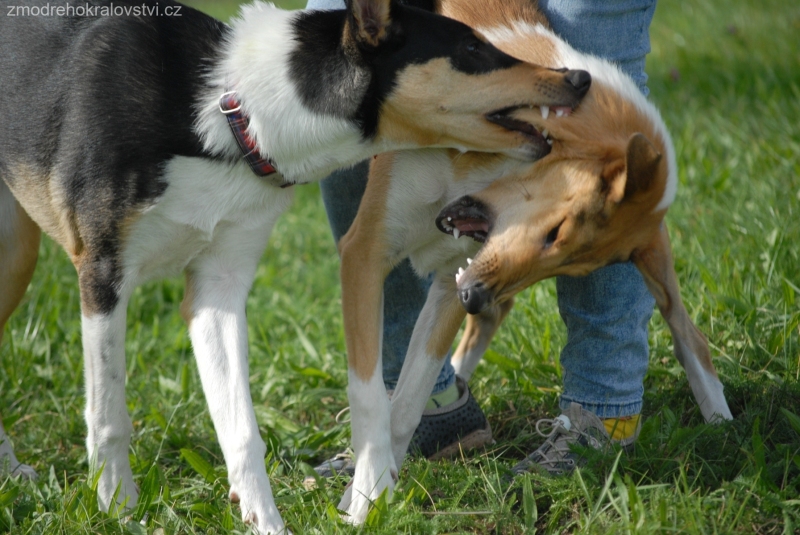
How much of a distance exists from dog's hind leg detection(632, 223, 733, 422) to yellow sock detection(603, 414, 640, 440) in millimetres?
268

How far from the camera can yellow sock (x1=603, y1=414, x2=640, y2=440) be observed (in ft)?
9.16

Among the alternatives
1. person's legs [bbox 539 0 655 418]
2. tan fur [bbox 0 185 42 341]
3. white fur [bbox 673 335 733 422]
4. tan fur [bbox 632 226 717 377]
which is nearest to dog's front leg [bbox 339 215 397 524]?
person's legs [bbox 539 0 655 418]

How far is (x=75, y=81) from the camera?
2.58 m

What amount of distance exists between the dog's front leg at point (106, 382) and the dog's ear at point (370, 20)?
1031 mm

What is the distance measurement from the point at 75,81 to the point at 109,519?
4.41 ft

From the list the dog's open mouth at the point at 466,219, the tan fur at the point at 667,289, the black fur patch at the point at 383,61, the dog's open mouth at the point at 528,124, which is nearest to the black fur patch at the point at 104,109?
the black fur patch at the point at 383,61

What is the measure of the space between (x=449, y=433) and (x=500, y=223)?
0.96 metres

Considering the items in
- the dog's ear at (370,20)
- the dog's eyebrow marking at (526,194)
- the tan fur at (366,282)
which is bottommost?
the tan fur at (366,282)

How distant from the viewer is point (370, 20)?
2404 millimetres

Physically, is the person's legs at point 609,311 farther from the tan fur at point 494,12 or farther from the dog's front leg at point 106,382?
the dog's front leg at point 106,382

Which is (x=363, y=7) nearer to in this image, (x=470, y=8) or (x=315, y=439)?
(x=470, y=8)

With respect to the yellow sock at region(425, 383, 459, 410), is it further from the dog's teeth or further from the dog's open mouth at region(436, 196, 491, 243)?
the dog's teeth

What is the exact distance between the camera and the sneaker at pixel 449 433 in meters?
3.03

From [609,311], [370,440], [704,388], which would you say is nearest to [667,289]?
[609,311]
